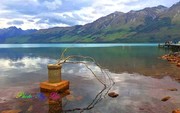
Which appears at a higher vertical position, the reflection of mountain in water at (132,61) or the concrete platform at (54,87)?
the concrete platform at (54,87)

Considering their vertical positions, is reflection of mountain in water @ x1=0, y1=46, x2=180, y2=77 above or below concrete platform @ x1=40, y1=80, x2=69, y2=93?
below

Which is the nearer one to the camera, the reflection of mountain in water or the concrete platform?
the concrete platform

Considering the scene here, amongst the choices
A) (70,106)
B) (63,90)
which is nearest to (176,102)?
(70,106)

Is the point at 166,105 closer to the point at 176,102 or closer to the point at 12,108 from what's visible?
the point at 176,102

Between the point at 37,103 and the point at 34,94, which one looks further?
the point at 34,94

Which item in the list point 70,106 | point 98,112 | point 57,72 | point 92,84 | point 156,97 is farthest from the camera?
point 92,84

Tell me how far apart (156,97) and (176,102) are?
1763 mm

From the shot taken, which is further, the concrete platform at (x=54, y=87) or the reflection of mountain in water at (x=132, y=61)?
the reflection of mountain in water at (x=132, y=61)

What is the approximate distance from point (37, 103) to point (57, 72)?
11.7ft

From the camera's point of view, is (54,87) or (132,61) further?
(132,61)

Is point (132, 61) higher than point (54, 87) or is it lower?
lower

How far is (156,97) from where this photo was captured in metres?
17.4

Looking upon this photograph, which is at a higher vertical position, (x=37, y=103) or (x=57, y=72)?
(x=57, y=72)

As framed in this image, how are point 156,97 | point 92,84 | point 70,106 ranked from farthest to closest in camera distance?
point 92,84 → point 156,97 → point 70,106
